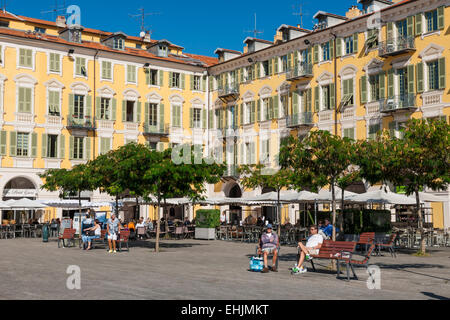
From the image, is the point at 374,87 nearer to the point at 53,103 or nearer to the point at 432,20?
the point at 432,20

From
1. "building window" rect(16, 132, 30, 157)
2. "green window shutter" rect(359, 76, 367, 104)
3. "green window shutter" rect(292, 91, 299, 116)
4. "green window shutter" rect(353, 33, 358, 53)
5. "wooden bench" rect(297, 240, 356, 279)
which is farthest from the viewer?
"building window" rect(16, 132, 30, 157)

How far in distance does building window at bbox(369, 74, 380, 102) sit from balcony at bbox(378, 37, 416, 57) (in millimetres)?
1670

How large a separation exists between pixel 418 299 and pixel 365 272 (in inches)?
176

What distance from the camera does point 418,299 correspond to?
10.5 meters

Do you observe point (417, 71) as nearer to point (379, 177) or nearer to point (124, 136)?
point (379, 177)

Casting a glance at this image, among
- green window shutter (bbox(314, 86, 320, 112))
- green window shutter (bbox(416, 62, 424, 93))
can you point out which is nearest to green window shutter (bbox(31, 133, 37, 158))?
green window shutter (bbox(314, 86, 320, 112))

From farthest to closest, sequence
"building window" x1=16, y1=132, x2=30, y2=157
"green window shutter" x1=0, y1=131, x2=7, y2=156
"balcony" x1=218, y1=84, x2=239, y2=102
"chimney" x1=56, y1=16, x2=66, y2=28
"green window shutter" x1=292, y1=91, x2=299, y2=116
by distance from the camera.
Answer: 1. "chimney" x1=56, y1=16, x2=66, y2=28
2. "balcony" x1=218, y1=84, x2=239, y2=102
3. "building window" x1=16, y1=132, x2=30, y2=157
4. "green window shutter" x1=292, y1=91, x2=299, y2=116
5. "green window shutter" x1=0, y1=131, x2=7, y2=156

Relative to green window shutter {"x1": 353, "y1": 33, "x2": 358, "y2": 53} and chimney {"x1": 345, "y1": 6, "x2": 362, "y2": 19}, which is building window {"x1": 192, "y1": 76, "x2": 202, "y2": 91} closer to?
chimney {"x1": 345, "y1": 6, "x2": 362, "y2": 19}

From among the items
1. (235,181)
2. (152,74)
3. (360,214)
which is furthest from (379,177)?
(152,74)

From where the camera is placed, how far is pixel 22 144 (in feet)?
140

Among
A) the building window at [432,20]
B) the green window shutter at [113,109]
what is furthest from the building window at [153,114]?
the building window at [432,20]

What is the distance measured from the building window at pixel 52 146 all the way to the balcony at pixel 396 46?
22795 millimetres

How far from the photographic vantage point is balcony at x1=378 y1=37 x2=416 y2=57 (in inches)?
1367

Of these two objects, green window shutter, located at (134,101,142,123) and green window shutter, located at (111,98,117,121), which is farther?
green window shutter, located at (134,101,142,123)
